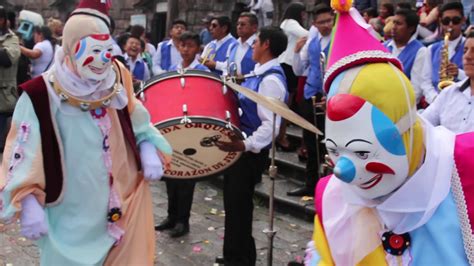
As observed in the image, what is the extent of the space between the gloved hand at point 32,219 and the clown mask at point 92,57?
2.41ft

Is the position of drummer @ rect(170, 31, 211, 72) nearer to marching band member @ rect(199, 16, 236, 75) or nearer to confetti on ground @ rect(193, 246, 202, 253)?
marching band member @ rect(199, 16, 236, 75)

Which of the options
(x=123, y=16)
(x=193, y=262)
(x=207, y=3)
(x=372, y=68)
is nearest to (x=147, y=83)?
(x=193, y=262)

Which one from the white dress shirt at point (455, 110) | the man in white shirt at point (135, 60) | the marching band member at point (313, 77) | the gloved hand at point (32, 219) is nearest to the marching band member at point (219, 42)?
the man in white shirt at point (135, 60)

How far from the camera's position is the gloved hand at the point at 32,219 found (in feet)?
9.89

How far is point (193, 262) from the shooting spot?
5137mm

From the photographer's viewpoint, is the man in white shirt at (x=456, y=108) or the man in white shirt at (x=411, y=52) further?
the man in white shirt at (x=411, y=52)

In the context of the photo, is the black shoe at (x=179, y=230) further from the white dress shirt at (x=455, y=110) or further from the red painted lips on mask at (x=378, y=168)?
the red painted lips on mask at (x=378, y=168)

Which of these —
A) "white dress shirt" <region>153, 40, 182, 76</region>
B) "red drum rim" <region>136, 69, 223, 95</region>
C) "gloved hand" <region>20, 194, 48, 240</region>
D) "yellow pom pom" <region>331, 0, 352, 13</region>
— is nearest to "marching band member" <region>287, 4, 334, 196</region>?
"white dress shirt" <region>153, 40, 182, 76</region>

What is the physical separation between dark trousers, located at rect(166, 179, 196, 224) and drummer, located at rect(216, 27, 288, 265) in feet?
3.45

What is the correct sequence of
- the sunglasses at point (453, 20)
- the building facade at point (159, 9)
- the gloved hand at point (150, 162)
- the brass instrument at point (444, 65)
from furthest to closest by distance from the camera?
1. the building facade at point (159, 9)
2. the sunglasses at point (453, 20)
3. the brass instrument at point (444, 65)
4. the gloved hand at point (150, 162)

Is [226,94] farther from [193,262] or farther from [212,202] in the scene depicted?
[212,202]

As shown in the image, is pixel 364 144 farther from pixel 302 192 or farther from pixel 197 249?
pixel 302 192

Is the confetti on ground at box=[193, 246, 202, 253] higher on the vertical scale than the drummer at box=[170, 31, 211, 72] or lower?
lower

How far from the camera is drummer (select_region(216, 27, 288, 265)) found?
14.1 feet
